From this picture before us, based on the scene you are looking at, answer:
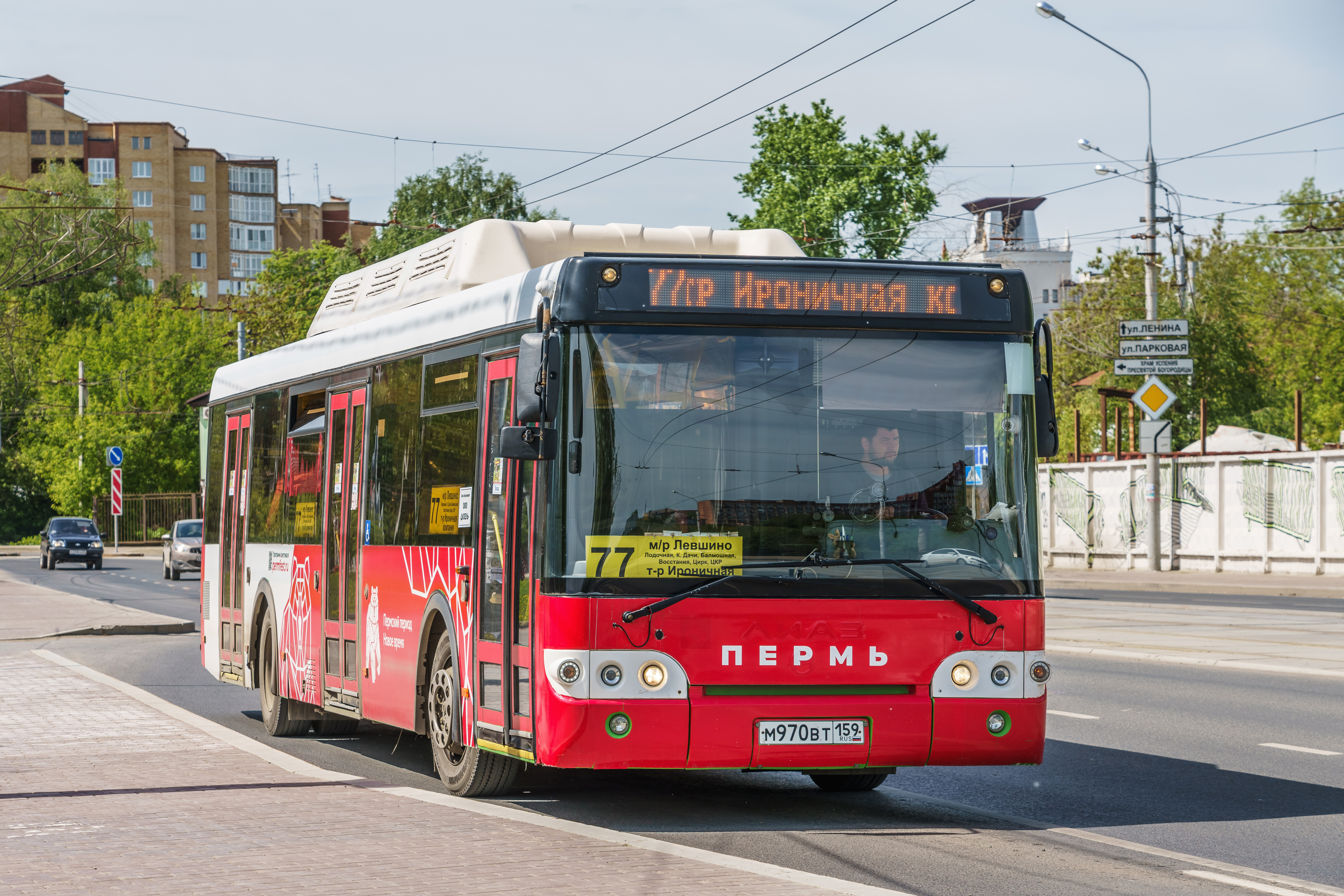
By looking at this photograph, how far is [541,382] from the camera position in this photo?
25.8ft

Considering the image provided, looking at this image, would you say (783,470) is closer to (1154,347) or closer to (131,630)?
(131,630)

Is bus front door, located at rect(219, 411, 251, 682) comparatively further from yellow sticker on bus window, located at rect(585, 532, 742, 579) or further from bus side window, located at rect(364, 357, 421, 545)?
yellow sticker on bus window, located at rect(585, 532, 742, 579)

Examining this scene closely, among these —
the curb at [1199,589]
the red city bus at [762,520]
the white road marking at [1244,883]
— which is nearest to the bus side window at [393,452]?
the red city bus at [762,520]

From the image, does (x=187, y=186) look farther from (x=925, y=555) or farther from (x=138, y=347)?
(x=925, y=555)

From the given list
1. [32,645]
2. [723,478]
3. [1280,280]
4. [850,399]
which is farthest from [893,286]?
[1280,280]

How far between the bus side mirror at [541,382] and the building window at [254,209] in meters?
122

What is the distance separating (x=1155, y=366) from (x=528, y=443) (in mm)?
28251

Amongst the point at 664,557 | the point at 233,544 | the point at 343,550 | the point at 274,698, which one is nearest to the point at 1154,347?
the point at 233,544

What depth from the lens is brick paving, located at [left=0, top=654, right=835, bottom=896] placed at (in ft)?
21.1

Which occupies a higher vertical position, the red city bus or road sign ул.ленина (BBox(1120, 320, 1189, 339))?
road sign ул.ленина (BBox(1120, 320, 1189, 339))

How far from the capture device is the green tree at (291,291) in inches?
3009

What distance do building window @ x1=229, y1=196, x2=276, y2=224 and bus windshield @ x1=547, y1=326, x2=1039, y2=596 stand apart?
Answer: 122 meters

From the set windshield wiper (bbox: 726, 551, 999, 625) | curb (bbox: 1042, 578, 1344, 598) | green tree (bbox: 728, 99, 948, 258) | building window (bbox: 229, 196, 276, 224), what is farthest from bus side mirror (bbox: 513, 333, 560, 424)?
building window (bbox: 229, 196, 276, 224)

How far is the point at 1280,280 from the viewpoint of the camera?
70750 mm
